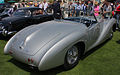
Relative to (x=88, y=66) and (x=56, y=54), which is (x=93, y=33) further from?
(x=56, y=54)

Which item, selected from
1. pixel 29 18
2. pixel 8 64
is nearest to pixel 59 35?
pixel 8 64

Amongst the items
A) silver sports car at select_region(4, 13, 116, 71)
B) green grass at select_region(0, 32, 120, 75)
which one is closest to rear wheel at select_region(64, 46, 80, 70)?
silver sports car at select_region(4, 13, 116, 71)

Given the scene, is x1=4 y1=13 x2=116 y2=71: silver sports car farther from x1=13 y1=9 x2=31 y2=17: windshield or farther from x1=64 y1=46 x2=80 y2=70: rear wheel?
x1=13 y1=9 x2=31 y2=17: windshield

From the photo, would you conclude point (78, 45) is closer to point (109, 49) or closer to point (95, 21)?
point (95, 21)

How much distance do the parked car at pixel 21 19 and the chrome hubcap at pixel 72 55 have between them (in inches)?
132

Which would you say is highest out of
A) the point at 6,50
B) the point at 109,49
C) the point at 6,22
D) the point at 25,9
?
the point at 25,9

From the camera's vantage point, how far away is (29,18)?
6234 mm

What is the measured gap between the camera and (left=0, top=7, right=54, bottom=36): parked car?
559 centimetres

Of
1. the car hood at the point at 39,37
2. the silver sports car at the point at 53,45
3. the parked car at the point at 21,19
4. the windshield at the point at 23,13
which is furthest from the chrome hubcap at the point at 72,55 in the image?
the windshield at the point at 23,13

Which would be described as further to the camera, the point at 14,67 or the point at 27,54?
the point at 14,67

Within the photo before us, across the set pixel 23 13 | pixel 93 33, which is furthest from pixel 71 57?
pixel 23 13

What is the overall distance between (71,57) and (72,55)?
5 cm

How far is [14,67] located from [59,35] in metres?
1.43

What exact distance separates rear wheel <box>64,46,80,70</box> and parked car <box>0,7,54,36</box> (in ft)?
11.0
